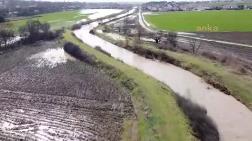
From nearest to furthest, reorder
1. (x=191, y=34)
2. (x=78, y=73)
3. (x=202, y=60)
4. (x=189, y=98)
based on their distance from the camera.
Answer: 1. (x=189, y=98)
2. (x=78, y=73)
3. (x=202, y=60)
4. (x=191, y=34)

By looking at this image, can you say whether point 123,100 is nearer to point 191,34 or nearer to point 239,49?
point 239,49

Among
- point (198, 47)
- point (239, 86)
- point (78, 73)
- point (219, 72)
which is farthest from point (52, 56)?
point (239, 86)

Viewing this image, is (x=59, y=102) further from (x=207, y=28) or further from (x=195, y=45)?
(x=207, y=28)

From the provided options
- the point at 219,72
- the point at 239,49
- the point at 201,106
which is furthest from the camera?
the point at 239,49

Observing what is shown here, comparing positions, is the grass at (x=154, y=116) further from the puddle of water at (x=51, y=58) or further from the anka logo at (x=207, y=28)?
the anka logo at (x=207, y=28)

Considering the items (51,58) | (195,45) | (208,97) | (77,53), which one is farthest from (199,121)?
(195,45)

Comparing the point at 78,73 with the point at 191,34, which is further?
the point at 191,34

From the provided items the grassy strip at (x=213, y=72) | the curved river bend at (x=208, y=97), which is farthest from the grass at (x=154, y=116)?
the grassy strip at (x=213, y=72)

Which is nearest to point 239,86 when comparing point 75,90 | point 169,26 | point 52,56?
point 75,90
